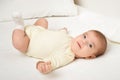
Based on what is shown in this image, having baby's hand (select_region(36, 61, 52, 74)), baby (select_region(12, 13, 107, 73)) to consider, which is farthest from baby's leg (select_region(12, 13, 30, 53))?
baby's hand (select_region(36, 61, 52, 74))

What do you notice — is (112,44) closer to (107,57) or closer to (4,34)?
(107,57)

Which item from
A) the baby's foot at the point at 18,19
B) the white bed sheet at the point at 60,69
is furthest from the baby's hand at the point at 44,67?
the baby's foot at the point at 18,19

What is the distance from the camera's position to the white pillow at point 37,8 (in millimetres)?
1509

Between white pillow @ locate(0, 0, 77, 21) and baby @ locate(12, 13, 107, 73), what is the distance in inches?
10.8

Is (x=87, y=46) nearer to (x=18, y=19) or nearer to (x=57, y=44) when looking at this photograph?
(x=57, y=44)

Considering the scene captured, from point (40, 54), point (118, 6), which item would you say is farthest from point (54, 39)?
point (118, 6)

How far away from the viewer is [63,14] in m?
1.58

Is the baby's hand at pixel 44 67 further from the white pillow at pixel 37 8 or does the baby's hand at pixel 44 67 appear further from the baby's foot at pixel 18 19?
the white pillow at pixel 37 8

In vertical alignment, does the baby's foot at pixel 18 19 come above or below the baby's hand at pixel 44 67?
above

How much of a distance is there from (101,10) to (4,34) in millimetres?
775

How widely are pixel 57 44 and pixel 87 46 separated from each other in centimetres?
16

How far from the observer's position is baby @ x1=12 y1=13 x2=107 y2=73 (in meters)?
1.15

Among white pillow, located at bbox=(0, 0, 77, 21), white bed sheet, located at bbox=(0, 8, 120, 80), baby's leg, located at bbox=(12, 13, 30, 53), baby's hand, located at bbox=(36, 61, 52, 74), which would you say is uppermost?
white pillow, located at bbox=(0, 0, 77, 21)

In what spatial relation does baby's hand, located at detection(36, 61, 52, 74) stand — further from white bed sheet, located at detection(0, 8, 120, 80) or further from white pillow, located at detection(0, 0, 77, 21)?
white pillow, located at detection(0, 0, 77, 21)
